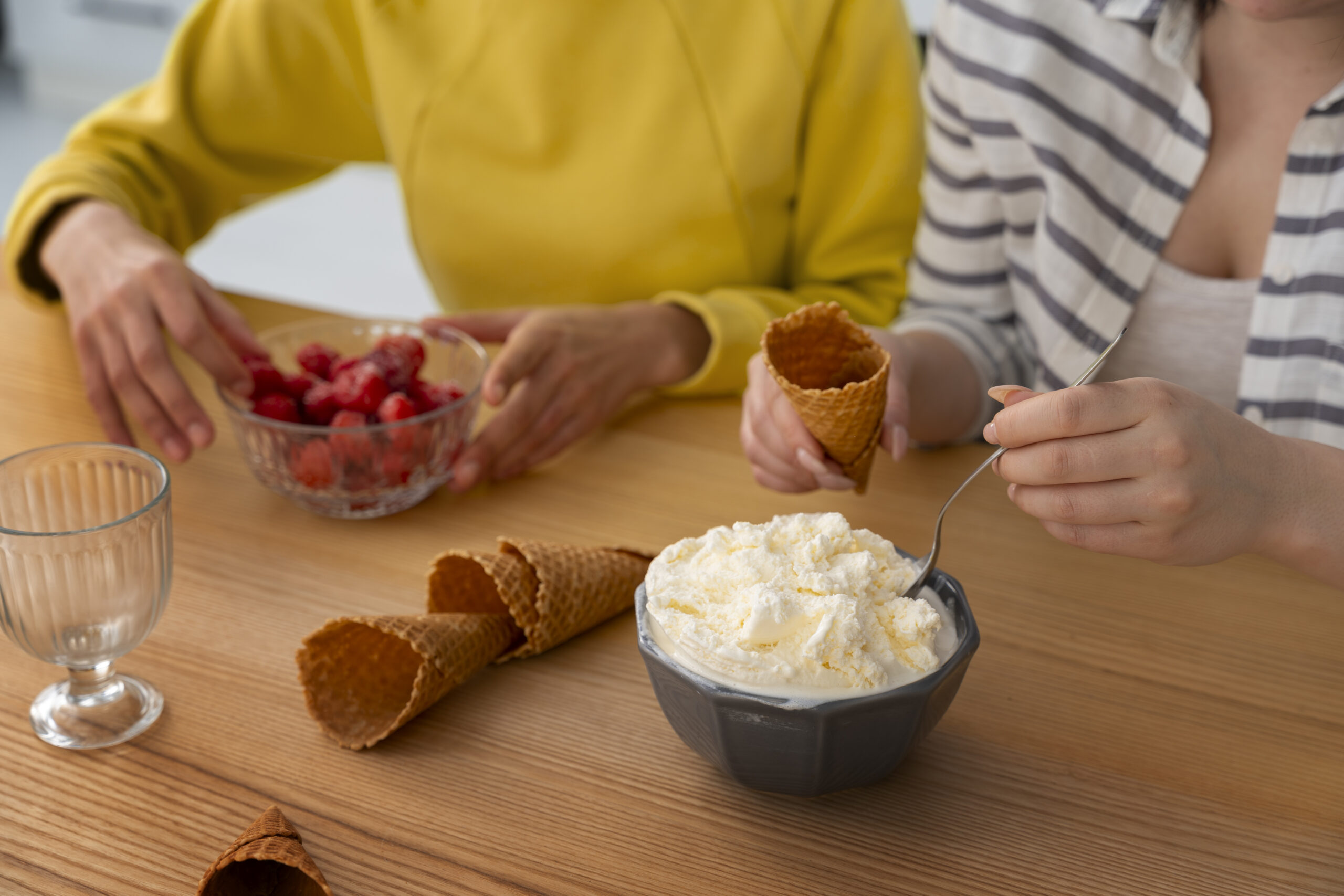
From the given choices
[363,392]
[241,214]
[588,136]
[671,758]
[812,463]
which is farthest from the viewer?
[241,214]

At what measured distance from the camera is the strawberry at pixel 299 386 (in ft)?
3.35

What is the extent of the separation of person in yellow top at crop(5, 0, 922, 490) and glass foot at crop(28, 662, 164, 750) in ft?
1.29

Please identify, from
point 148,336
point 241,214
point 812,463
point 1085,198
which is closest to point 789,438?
point 812,463

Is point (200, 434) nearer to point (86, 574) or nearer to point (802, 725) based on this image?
point (86, 574)

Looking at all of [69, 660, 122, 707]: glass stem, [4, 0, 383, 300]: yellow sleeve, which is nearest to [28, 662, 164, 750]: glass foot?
[69, 660, 122, 707]: glass stem

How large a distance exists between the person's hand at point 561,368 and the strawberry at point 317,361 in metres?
0.12

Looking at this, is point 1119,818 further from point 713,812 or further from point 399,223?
point 399,223

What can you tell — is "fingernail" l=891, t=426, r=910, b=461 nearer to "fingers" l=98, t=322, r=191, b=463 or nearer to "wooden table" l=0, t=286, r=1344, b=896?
"wooden table" l=0, t=286, r=1344, b=896

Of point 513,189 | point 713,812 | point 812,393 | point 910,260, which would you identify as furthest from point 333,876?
point 910,260

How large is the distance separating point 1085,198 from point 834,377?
379mm

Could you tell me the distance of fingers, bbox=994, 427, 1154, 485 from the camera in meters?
0.66

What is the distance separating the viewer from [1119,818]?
0.68m

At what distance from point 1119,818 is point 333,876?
47cm

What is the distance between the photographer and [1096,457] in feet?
2.17
